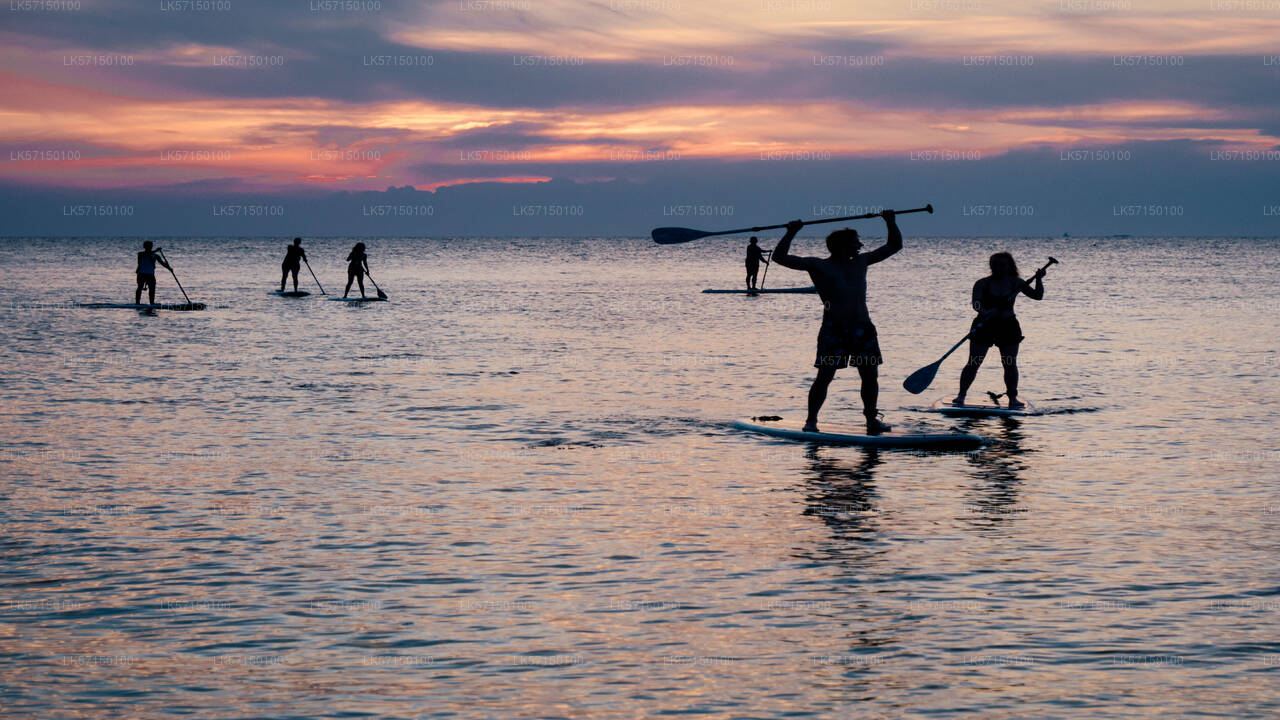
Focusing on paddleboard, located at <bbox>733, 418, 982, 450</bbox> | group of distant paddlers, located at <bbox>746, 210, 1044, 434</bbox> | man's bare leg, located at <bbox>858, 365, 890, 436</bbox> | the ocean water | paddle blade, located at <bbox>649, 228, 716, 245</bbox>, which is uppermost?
paddle blade, located at <bbox>649, 228, 716, 245</bbox>

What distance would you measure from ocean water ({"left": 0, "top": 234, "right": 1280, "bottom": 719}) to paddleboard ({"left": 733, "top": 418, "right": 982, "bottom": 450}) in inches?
9.9

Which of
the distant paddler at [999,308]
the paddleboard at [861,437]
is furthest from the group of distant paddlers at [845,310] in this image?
the distant paddler at [999,308]

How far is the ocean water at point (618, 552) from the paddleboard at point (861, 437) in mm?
250

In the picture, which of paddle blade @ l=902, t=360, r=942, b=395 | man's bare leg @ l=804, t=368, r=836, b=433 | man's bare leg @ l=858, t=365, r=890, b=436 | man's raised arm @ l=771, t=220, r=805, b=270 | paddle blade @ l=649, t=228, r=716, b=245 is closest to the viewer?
man's raised arm @ l=771, t=220, r=805, b=270

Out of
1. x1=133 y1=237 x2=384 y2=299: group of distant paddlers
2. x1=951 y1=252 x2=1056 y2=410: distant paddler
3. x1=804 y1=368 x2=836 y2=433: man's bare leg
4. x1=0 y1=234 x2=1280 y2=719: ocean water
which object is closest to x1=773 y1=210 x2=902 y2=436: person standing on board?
x1=804 y1=368 x2=836 y2=433: man's bare leg

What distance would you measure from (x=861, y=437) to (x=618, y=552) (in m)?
5.22

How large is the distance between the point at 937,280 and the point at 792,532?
241 feet

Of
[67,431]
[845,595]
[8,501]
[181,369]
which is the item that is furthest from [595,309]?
[845,595]

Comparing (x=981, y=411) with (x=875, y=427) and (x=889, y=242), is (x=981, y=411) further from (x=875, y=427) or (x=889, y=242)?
(x=889, y=242)

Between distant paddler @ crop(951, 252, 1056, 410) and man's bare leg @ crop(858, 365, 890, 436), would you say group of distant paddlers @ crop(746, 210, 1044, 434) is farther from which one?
distant paddler @ crop(951, 252, 1056, 410)

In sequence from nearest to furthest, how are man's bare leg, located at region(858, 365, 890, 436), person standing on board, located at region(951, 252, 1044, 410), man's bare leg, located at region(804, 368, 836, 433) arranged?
man's bare leg, located at region(858, 365, 890, 436) < man's bare leg, located at region(804, 368, 836, 433) < person standing on board, located at region(951, 252, 1044, 410)

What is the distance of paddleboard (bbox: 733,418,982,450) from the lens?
1335cm

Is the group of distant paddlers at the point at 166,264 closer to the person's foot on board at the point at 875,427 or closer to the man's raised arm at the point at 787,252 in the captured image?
the man's raised arm at the point at 787,252

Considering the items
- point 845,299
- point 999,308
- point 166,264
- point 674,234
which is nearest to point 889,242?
point 845,299
